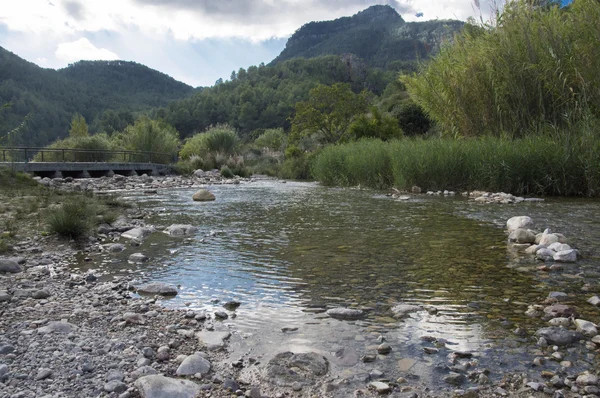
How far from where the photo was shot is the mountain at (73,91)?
54031mm

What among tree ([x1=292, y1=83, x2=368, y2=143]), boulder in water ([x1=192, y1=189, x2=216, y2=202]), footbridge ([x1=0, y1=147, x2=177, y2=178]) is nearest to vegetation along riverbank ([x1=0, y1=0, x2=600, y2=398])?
boulder in water ([x1=192, y1=189, x2=216, y2=202])

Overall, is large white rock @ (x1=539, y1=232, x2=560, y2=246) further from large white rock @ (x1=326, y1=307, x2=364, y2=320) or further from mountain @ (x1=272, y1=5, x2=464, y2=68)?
mountain @ (x1=272, y1=5, x2=464, y2=68)

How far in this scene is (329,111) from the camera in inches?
1312

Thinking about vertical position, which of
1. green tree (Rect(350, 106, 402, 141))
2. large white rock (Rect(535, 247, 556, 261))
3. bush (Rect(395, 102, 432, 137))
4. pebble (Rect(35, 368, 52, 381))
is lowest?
pebble (Rect(35, 368, 52, 381))

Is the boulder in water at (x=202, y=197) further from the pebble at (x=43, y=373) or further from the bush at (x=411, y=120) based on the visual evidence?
the bush at (x=411, y=120)

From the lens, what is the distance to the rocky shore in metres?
2.11

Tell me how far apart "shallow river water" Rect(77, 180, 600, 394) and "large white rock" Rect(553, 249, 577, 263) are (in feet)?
0.67

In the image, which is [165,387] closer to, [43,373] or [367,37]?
[43,373]

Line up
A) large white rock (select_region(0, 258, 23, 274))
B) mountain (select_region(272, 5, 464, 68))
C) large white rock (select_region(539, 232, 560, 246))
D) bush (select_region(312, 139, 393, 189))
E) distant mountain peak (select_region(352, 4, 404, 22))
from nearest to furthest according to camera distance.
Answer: large white rock (select_region(0, 258, 23, 274)) → large white rock (select_region(539, 232, 560, 246)) → bush (select_region(312, 139, 393, 189)) → mountain (select_region(272, 5, 464, 68)) → distant mountain peak (select_region(352, 4, 404, 22))

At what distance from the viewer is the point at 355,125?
89.7 feet

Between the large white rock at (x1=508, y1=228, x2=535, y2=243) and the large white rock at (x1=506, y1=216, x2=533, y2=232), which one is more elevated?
the large white rock at (x1=506, y1=216, x2=533, y2=232)

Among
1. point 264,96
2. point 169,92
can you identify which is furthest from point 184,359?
point 169,92

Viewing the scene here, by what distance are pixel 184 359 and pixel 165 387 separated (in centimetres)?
37

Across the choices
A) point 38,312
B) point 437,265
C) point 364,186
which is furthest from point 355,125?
point 38,312
